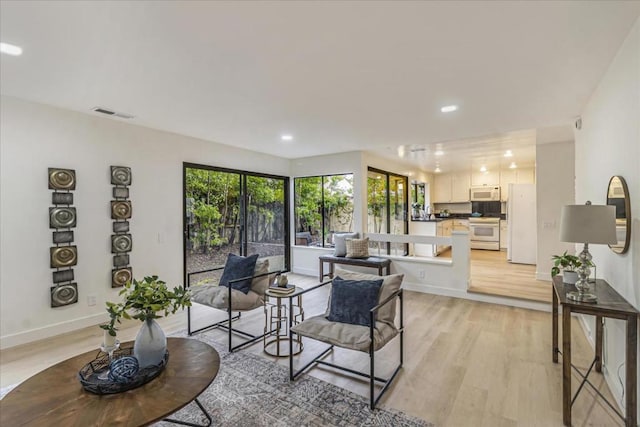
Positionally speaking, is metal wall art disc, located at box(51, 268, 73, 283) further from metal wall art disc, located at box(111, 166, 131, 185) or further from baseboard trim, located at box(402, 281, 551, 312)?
baseboard trim, located at box(402, 281, 551, 312)

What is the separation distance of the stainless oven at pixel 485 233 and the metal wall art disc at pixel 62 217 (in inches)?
374

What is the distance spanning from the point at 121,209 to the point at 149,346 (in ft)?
9.02

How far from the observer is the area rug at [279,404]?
1997mm

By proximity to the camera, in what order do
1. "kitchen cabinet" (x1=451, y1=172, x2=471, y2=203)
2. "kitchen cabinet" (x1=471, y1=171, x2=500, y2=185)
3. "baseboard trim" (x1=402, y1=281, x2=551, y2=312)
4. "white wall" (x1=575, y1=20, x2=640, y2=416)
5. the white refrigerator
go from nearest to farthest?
"white wall" (x1=575, y1=20, x2=640, y2=416) → "baseboard trim" (x1=402, y1=281, x2=551, y2=312) → the white refrigerator → "kitchen cabinet" (x1=471, y1=171, x2=500, y2=185) → "kitchen cabinet" (x1=451, y1=172, x2=471, y2=203)

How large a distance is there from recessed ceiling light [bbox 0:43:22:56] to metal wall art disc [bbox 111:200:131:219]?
1955 mm

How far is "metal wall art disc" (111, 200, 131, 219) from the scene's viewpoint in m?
3.80

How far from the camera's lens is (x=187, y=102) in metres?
3.21

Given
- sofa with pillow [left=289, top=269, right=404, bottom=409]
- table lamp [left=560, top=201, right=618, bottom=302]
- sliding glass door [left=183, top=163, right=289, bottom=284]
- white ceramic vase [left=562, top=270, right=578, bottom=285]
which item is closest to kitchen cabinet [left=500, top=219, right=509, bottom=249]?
sliding glass door [left=183, top=163, right=289, bottom=284]

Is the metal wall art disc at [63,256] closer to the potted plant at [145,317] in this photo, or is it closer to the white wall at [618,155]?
the potted plant at [145,317]

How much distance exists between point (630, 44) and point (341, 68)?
1975 mm

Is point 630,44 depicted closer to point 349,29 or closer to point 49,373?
point 349,29

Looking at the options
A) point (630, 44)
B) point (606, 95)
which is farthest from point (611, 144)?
point (630, 44)

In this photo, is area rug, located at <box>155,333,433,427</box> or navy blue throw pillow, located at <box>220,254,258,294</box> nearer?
area rug, located at <box>155,333,433,427</box>

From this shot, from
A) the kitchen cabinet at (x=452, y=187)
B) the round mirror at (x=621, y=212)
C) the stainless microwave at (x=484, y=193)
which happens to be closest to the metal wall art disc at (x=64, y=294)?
the round mirror at (x=621, y=212)
